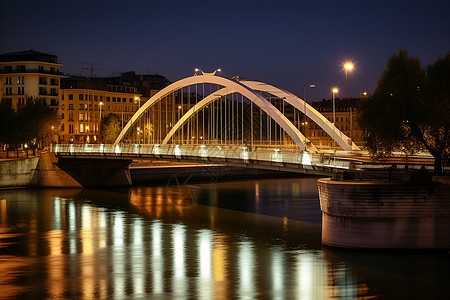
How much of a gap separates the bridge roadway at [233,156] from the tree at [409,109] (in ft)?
6.74

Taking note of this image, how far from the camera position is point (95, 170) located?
72.8m

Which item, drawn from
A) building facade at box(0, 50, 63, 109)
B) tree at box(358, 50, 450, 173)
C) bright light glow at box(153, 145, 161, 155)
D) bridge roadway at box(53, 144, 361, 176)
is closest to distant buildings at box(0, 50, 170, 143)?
building facade at box(0, 50, 63, 109)

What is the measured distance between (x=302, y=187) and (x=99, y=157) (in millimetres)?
18938

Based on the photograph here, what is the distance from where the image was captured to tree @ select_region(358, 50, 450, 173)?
35.6 meters

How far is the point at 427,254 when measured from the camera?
31500 mm

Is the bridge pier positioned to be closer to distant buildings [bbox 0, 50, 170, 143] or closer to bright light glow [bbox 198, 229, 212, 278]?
distant buildings [bbox 0, 50, 170, 143]

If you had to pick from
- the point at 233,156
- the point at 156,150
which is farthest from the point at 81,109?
the point at 233,156

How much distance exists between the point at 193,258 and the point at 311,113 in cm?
2395

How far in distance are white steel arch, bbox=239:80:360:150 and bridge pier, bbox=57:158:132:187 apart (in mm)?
17267

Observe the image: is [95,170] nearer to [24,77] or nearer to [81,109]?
[24,77]

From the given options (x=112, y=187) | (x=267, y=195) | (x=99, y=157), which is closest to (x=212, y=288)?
(x=267, y=195)

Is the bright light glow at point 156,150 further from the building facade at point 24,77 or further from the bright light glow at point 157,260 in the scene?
the building facade at point 24,77

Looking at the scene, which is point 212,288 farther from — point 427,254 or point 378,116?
point 378,116

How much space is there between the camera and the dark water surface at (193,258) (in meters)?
27.6
